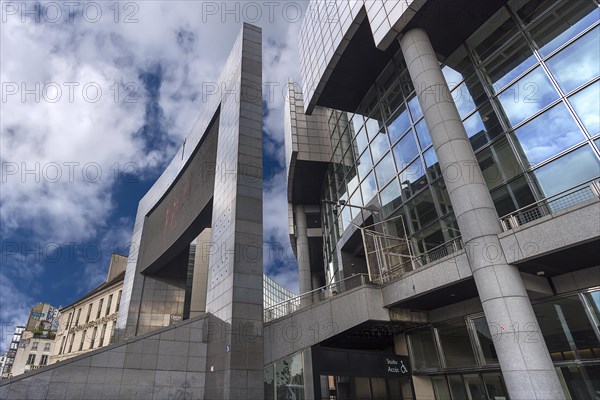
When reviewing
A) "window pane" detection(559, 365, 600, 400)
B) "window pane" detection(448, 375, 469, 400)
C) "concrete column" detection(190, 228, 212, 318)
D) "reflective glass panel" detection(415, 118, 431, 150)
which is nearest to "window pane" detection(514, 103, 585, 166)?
"reflective glass panel" detection(415, 118, 431, 150)

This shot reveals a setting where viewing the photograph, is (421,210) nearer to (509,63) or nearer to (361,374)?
(509,63)

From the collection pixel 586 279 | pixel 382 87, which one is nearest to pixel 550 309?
pixel 586 279

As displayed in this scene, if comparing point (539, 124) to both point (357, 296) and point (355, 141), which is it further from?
point (355, 141)

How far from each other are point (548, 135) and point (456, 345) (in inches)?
387

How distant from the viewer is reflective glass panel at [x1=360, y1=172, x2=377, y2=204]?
2378 centimetres

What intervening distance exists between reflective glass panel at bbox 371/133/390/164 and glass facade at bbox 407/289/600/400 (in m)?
10.6

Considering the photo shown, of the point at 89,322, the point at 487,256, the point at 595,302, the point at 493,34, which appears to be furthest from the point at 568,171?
the point at 89,322

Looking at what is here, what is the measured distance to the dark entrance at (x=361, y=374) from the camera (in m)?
16.0

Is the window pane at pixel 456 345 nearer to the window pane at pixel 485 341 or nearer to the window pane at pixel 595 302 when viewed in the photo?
the window pane at pixel 485 341

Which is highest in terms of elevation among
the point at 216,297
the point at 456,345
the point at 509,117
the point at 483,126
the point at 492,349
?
the point at 483,126

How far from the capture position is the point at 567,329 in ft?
43.4

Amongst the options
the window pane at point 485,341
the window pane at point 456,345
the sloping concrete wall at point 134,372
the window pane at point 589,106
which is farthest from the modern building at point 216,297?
the window pane at point 589,106

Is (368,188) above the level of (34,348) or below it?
below

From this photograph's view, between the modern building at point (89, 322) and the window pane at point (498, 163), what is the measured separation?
44446 mm
